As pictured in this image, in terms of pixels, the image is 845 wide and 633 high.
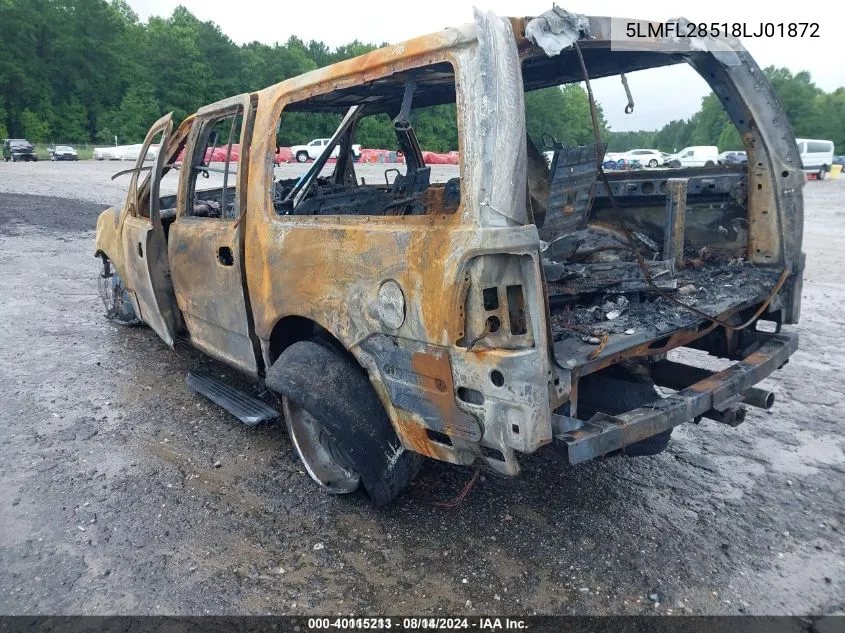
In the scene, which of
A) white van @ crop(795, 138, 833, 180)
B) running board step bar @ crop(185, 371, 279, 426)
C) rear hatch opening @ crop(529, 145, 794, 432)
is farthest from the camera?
white van @ crop(795, 138, 833, 180)

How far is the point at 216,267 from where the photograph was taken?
3.93m

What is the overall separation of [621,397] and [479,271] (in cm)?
143

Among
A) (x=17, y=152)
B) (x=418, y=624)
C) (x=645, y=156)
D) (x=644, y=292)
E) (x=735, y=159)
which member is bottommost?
(x=418, y=624)

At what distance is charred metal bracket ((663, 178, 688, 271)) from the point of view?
3.93 meters

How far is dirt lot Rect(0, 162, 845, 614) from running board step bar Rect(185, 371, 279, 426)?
8.6 inches

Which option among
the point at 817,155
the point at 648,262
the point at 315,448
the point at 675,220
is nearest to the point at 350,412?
the point at 315,448

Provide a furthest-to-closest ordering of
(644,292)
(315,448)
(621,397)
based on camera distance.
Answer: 1. (315,448)
2. (644,292)
3. (621,397)

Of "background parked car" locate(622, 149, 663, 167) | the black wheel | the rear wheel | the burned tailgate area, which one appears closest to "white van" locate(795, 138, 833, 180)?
"background parked car" locate(622, 149, 663, 167)

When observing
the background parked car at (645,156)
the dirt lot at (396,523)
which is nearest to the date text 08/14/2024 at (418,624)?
the dirt lot at (396,523)

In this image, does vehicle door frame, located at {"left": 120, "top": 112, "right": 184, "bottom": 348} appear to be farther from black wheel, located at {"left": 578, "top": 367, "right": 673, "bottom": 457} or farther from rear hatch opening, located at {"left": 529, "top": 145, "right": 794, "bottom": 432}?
black wheel, located at {"left": 578, "top": 367, "right": 673, "bottom": 457}

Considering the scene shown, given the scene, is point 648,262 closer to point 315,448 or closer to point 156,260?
point 315,448

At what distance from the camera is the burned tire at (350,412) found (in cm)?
298

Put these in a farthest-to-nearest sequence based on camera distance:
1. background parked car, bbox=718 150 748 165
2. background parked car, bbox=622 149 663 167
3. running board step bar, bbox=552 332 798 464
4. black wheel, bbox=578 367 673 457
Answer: background parked car, bbox=622 149 663 167, background parked car, bbox=718 150 748 165, black wheel, bbox=578 367 673 457, running board step bar, bbox=552 332 798 464

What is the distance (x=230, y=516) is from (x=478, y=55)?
249cm
